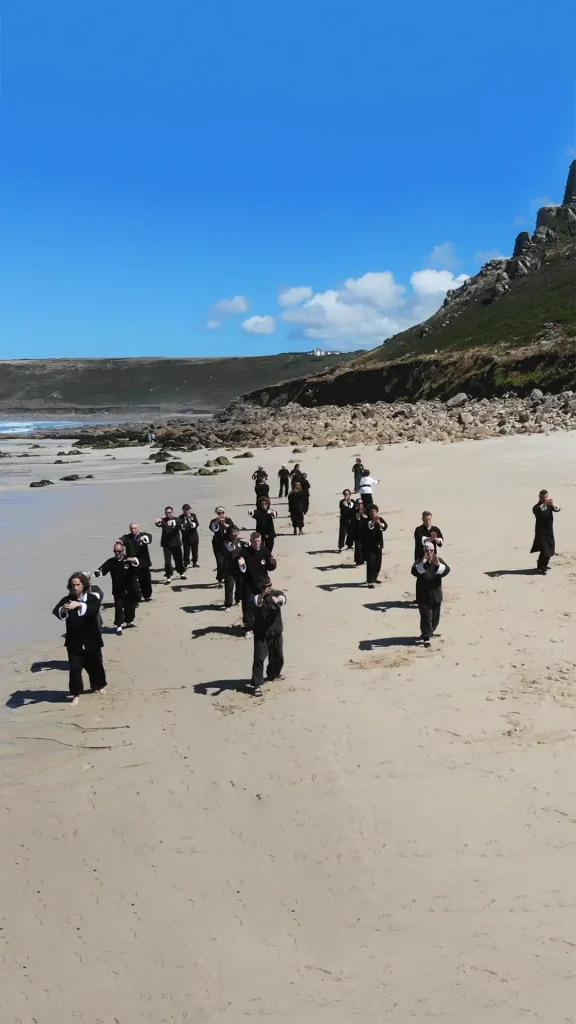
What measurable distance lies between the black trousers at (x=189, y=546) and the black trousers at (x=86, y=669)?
622 cm

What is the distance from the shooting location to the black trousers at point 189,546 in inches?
634

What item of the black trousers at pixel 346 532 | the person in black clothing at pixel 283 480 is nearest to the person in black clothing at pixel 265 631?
the black trousers at pixel 346 532

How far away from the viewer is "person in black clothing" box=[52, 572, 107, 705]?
9.36 meters

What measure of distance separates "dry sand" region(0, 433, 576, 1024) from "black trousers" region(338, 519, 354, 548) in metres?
3.92

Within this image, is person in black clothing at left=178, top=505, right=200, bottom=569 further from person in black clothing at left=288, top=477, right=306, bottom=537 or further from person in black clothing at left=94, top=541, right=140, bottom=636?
person in black clothing at left=288, top=477, right=306, bottom=537

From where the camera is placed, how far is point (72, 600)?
947 centimetres

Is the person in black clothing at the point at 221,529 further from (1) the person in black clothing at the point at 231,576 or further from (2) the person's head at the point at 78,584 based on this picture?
(2) the person's head at the point at 78,584

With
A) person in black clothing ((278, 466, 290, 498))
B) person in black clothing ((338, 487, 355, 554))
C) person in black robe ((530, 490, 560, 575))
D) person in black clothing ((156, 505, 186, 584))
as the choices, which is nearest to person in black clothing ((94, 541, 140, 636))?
person in black clothing ((156, 505, 186, 584))

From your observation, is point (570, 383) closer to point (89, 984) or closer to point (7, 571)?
point (7, 571)

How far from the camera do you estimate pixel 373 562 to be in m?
14.3

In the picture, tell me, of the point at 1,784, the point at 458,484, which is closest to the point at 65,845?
the point at 1,784

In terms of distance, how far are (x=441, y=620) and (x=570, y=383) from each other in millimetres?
45657

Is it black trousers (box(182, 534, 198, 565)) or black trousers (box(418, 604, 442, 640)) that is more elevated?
black trousers (box(182, 534, 198, 565))

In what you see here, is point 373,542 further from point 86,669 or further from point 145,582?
point 86,669
